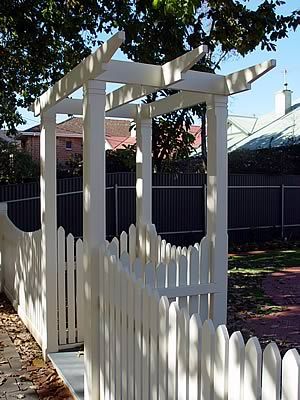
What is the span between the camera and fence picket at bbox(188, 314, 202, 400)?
2070mm

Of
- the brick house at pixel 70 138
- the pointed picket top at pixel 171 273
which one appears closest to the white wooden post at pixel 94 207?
the pointed picket top at pixel 171 273

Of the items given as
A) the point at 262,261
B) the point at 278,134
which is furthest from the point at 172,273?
the point at 278,134

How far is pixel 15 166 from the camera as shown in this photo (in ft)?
42.5

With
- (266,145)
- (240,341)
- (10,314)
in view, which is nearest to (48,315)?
(10,314)

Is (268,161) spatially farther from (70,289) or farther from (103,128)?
(103,128)

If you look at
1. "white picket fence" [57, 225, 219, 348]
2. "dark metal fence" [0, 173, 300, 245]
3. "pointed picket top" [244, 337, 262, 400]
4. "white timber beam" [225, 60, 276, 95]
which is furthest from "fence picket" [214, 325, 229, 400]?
"dark metal fence" [0, 173, 300, 245]

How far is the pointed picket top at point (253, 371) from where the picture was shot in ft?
5.50

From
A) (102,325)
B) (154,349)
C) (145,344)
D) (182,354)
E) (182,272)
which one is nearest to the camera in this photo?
(182,354)

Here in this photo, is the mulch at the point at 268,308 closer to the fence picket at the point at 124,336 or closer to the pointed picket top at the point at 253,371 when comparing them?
the fence picket at the point at 124,336

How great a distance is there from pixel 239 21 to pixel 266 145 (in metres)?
13.0

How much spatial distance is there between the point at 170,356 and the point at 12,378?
2.35m

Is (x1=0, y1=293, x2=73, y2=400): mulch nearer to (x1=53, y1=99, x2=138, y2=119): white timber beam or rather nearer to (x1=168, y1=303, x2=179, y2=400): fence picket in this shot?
(x1=168, y1=303, x2=179, y2=400): fence picket

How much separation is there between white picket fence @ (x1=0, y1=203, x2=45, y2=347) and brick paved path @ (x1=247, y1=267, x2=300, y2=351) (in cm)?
254

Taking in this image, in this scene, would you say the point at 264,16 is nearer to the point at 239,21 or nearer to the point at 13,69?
the point at 239,21
